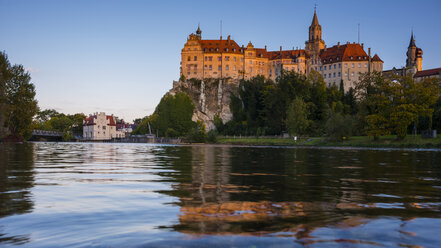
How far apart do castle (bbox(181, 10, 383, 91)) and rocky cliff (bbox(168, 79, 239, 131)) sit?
14.2ft

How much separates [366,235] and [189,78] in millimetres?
142906

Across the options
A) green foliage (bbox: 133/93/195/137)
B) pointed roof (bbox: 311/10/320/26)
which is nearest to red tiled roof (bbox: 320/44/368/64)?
pointed roof (bbox: 311/10/320/26)

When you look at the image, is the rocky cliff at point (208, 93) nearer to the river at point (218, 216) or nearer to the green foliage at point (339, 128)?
the green foliage at point (339, 128)

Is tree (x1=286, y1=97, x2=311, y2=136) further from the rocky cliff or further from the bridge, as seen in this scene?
the bridge

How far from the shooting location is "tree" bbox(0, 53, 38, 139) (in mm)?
66062

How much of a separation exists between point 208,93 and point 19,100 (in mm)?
82218

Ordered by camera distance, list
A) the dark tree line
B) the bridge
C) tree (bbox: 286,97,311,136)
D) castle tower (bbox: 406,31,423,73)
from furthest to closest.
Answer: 1. castle tower (bbox: 406,31,423,73)
2. the bridge
3. tree (bbox: 286,97,311,136)
4. the dark tree line

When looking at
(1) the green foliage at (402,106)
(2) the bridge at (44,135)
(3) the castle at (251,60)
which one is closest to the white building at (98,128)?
(2) the bridge at (44,135)

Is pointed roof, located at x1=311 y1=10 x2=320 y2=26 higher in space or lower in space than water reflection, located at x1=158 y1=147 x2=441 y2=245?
higher

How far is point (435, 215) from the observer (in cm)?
635

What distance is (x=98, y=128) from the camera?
148 metres

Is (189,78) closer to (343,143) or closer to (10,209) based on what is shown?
(343,143)

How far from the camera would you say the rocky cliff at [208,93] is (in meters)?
Answer: 141

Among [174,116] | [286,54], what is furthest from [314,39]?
[174,116]
